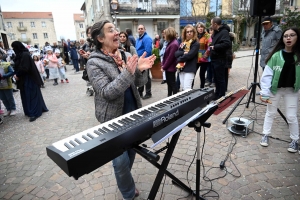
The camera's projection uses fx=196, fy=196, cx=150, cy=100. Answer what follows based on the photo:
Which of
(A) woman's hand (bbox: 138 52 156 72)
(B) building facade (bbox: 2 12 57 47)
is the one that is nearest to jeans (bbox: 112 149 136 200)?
(A) woman's hand (bbox: 138 52 156 72)

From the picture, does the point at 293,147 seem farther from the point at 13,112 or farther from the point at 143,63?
the point at 13,112

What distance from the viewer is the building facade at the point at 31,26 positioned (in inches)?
2498

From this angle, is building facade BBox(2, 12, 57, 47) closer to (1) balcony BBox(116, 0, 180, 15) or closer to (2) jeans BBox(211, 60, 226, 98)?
(1) balcony BBox(116, 0, 180, 15)

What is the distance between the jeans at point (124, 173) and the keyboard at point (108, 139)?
52 cm

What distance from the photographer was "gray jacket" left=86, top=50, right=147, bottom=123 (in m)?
1.65

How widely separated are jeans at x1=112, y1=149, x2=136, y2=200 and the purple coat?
342cm

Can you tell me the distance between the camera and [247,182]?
2.43 meters

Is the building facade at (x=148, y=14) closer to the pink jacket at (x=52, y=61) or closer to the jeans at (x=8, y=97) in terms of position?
the pink jacket at (x=52, y=61)

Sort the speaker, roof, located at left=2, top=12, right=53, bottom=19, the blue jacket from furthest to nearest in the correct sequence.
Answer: roof, located at left=2, top=12, right=53, bottom=19
the blue jacket
the speaker

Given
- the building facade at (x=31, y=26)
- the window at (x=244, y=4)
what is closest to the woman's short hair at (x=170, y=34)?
the window at (x=244, y=4)

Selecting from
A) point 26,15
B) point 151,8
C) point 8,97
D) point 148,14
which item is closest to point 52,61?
point 8,97

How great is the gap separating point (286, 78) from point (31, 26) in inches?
3073

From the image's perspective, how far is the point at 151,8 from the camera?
23.4m

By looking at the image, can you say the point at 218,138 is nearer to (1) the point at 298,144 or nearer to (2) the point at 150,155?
(1) the point at 298,144
